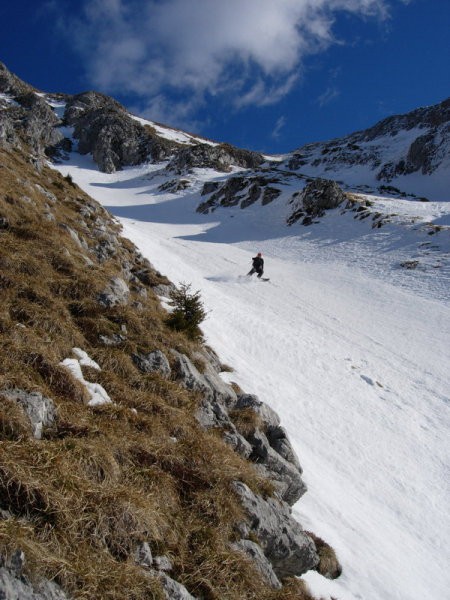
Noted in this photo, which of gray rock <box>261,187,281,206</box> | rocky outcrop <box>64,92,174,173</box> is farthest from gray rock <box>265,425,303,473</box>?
rocky outcrop <box>64,92,174,173</box>

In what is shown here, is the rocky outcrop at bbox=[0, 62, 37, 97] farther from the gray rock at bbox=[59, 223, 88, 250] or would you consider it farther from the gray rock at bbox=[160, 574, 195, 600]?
the gray rock at bbox=[160, 574, 195, 600]

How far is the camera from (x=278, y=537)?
18.6 ft

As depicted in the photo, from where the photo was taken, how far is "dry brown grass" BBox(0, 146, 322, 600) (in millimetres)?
3713

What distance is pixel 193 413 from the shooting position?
709 cm

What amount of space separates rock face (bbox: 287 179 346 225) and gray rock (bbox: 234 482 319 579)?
4189cm

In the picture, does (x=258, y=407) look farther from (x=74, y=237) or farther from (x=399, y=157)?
(x=399, y=157)

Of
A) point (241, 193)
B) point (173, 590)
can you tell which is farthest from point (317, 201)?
point (173, 590)

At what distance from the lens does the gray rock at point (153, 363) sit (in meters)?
7.41

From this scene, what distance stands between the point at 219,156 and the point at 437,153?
4864 centimetres

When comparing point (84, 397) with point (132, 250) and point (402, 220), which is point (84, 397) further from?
point (402, 220)

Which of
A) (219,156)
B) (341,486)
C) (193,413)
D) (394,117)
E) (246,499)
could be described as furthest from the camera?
(394,117)

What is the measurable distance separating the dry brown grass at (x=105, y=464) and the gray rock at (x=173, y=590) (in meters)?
0.14

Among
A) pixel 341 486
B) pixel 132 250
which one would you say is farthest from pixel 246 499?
pixel 132 250

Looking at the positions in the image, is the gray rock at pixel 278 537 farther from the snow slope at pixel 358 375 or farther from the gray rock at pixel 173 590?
the gray rock at pixel 173 590
